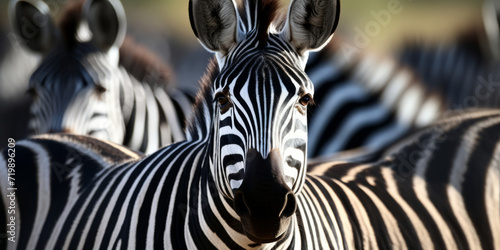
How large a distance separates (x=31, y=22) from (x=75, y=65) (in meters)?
0.90

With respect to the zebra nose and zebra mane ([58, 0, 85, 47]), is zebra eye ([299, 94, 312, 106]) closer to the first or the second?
the zebra nose

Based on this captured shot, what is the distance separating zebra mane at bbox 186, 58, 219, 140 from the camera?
127 inches

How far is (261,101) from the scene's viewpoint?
265 centimetres

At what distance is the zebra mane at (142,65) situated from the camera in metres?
7.07

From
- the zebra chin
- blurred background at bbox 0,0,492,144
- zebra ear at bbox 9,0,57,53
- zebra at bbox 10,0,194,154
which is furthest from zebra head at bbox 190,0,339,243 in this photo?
blurred background at bbox 0,0,492,144

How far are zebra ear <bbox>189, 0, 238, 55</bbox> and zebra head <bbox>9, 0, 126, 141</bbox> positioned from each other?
2.75m

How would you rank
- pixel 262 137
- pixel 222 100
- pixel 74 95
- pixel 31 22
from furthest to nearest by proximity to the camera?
pixel 31 22 < pixel 74 95 < pixel 222 100 < pixel 262 137

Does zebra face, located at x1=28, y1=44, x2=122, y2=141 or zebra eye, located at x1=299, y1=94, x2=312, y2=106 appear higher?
zebra eye, located at x1=299, y1=94, x2=312, y2=106

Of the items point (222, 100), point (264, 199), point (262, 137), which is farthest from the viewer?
point (222, 100)

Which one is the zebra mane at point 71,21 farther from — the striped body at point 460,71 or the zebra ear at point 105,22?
the striped body at point 460,71

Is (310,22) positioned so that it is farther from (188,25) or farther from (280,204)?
(188,25)

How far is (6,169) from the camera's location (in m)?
3.96

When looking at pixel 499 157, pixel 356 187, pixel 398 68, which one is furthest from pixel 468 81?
pixel 356 187

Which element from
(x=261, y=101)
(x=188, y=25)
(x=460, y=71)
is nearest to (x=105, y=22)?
(x=460, y=71)
